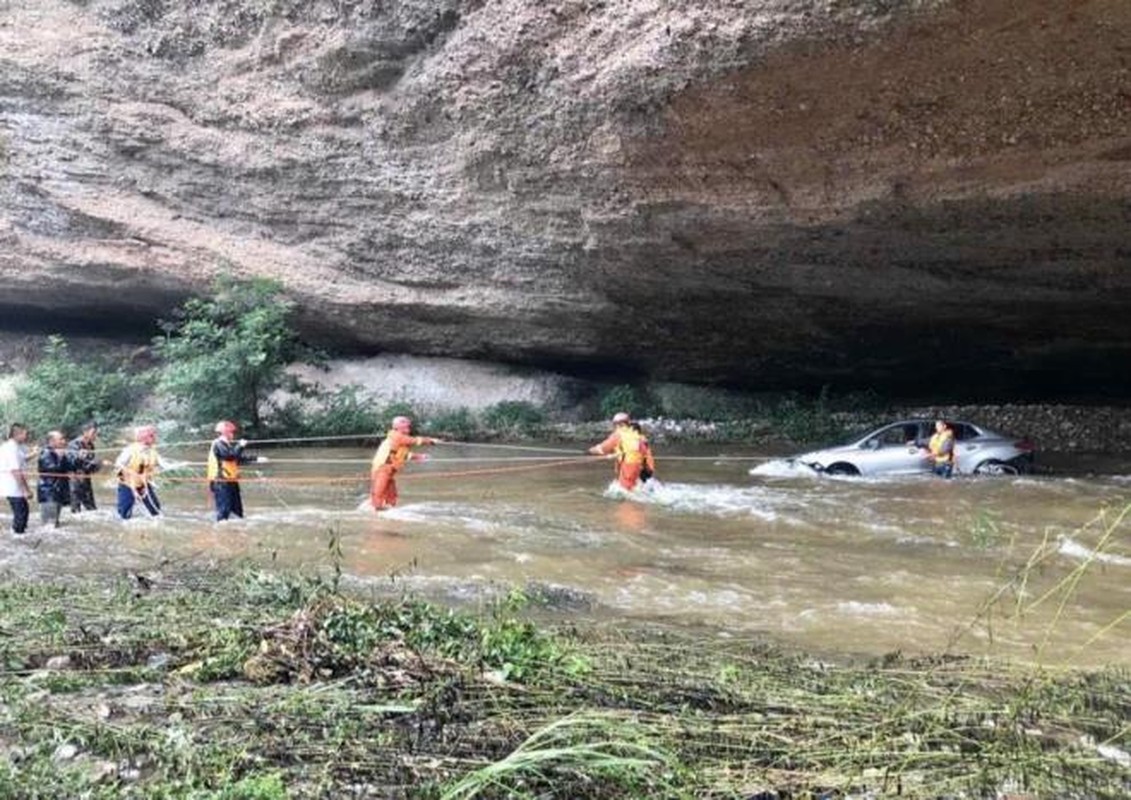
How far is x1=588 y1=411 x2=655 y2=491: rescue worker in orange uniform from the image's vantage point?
12641 mm

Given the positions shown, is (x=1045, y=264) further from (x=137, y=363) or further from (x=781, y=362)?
(x=137, y=363)

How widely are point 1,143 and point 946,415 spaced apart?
20.0 metres

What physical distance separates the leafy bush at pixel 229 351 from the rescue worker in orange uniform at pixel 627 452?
30.2ft

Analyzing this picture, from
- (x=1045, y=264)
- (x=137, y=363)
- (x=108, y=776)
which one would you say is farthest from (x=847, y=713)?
(x=137, y=363)

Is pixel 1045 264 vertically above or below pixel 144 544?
above

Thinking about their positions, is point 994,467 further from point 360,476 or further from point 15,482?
point 15,482

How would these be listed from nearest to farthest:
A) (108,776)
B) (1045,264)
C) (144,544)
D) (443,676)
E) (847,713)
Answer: (108,776) → (847,713) → (443,676) → (144,544) → (1045,264)

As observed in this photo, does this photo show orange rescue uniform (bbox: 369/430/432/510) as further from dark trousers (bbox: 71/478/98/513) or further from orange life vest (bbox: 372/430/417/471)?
dark trousers (bbox: 71/478/98/513)

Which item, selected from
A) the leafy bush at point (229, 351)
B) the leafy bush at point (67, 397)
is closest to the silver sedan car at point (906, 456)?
the leafy bush at point (229, 351)

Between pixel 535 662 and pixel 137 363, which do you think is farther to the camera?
pixel 137 363

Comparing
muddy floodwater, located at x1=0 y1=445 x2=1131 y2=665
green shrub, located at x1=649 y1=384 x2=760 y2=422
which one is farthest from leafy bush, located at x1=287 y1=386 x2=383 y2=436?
green shrub, located at x1=649 y1=384 x2=760 y2=422

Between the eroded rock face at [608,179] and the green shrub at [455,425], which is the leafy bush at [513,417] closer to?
the green shrub at [455,425]

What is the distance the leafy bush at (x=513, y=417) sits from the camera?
2172cm

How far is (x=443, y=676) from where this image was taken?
4.02 m
